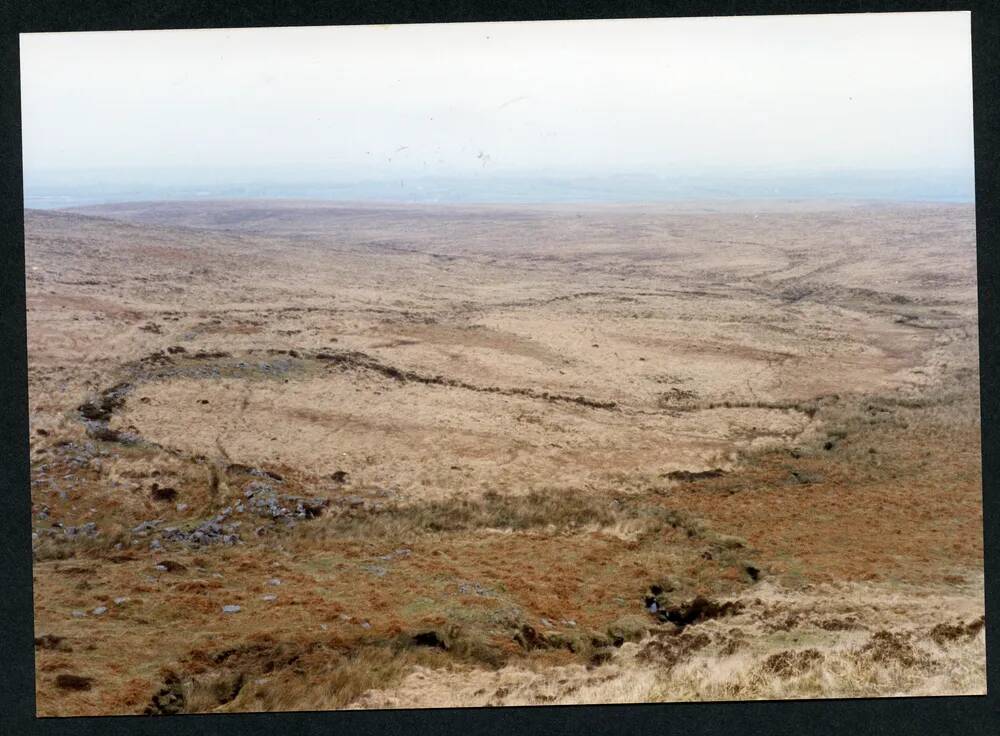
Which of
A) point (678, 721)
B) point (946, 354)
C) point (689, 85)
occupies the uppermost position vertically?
point (689, 85)

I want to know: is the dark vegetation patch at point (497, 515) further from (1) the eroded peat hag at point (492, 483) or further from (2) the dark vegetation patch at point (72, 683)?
(2) the dark vegetation patch at point (72, 683)

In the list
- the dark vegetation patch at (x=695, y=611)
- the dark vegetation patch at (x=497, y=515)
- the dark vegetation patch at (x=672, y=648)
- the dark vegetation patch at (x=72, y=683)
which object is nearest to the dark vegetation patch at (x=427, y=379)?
the dark vegetation patch at (x=497, y=515)

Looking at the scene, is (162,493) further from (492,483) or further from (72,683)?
(492,483)

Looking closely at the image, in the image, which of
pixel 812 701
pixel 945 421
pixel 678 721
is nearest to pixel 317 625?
pixel 678 721

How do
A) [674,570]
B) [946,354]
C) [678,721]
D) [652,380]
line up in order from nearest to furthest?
[678,721] → [674,570] → [946,354] → [652,380]

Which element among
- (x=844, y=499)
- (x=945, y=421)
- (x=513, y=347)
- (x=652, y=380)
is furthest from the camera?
(x=513, y=347)

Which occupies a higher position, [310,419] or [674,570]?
[310,419]

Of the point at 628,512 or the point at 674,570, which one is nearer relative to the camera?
the point at 674,570

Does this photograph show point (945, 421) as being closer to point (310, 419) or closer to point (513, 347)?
point (513, 347)
